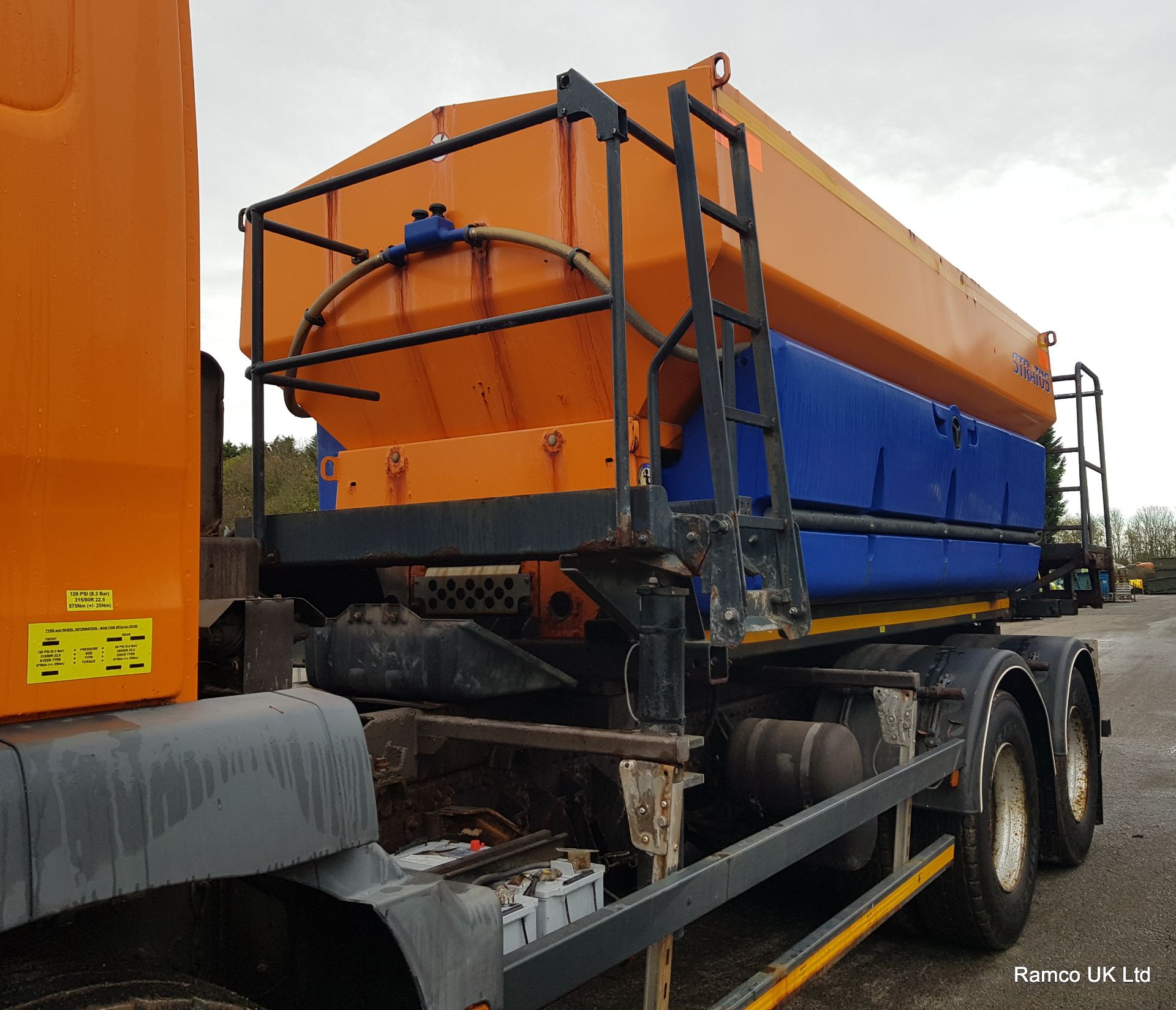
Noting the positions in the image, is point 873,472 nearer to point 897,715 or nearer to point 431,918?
point 897,715

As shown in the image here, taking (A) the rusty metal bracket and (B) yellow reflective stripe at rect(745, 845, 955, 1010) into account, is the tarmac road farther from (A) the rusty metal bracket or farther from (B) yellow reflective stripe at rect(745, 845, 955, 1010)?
(A) the rusty metal bracket

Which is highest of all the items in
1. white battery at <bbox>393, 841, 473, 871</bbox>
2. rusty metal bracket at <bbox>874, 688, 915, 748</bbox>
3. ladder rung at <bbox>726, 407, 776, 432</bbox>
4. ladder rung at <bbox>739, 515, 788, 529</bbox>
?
ladder rung at <bbox>726, 407, 776, 432</bbox>

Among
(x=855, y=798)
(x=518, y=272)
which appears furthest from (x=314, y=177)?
(x=855, y=798)

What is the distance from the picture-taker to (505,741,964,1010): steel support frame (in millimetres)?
1954

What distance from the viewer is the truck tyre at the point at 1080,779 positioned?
529 cm

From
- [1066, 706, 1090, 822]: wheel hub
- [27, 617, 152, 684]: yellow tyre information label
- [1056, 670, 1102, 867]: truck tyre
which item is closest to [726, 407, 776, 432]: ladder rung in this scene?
[27, 617, 152, 684]: yellow tyre information label

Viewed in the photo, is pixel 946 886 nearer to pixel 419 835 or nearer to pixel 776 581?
pixel 776 581

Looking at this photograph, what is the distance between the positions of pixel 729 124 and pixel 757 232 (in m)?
0.33

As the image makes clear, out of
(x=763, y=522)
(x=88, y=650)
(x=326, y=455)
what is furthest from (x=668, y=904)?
(x=326, y=455)

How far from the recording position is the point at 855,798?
3146 millimetres

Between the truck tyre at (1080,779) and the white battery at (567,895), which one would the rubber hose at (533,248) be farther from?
the truck tyre at (1080,779)

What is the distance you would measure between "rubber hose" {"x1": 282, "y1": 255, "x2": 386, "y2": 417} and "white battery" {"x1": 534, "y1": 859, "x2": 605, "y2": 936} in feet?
6.37

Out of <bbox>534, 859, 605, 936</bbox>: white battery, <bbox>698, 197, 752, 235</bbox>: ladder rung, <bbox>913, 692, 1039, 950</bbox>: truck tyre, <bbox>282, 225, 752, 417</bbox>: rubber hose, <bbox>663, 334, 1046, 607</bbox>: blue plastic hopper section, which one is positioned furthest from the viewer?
<bbox>913, 692, 1039, 950</bbox>: truck tyre

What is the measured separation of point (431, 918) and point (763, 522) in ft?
4.58
